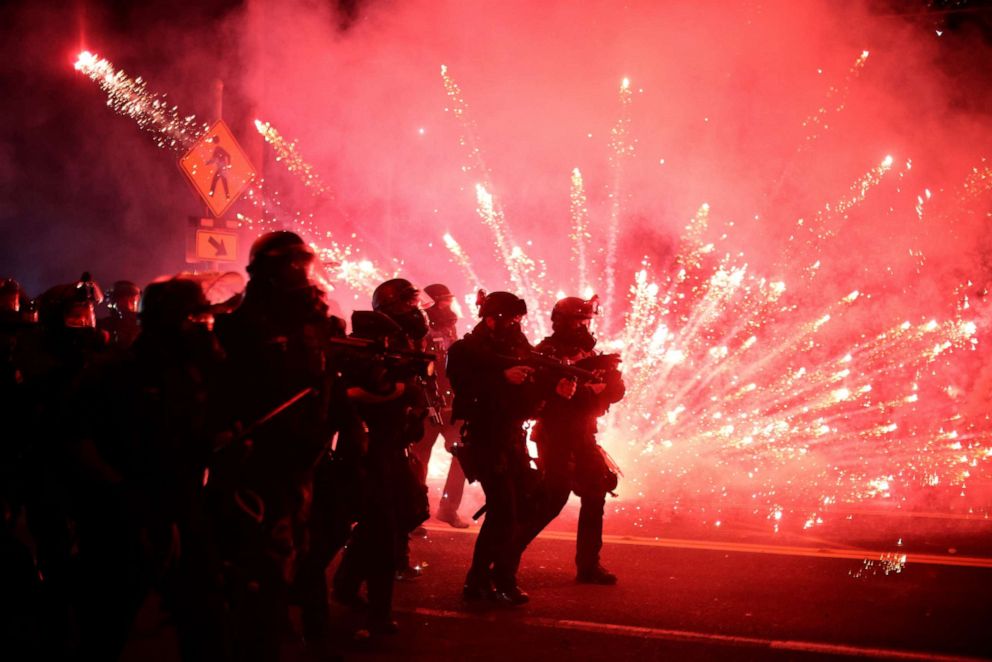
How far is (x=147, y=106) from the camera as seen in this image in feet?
56.1

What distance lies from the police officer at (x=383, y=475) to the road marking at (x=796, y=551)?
2.16m

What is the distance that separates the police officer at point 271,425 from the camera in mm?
4004

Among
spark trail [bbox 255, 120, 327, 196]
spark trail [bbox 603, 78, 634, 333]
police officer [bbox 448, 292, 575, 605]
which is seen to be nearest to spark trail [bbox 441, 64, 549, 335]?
spark trail [bbox 603, 78, 634, 333]

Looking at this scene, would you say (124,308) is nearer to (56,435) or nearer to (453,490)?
(453,490)

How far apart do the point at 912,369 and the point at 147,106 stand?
12178mm

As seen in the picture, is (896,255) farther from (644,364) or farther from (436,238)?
(436,238)

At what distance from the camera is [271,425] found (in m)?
4.12

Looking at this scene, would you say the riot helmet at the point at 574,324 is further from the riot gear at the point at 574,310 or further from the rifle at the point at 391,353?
the rifle at the point at 391,353

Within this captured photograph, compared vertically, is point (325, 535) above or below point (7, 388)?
below

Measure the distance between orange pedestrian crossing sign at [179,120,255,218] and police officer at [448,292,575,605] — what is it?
5449mm

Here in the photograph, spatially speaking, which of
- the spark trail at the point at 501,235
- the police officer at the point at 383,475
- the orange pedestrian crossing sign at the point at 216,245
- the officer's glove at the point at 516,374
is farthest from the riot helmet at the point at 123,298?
the spark trail at the point at 501,235

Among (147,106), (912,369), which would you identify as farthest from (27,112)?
(912,369)

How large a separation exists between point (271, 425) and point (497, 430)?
78.6 inches

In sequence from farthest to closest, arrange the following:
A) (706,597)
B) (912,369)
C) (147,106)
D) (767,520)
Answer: (147,106), (912,369), (767,520), (706,597)
